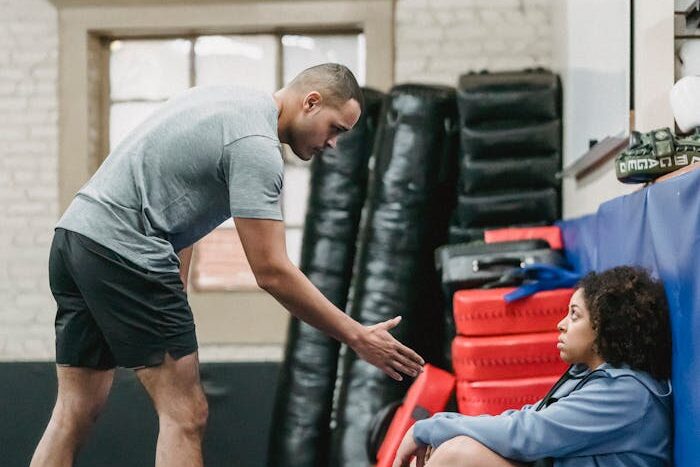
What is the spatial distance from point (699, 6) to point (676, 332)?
31.0 inches

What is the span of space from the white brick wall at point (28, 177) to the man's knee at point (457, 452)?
3391 mm

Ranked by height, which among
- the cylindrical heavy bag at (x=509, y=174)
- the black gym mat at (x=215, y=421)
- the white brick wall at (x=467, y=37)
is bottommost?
the black gym mat at (x=215, y=421)

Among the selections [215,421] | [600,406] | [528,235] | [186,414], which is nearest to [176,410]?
[186,414]

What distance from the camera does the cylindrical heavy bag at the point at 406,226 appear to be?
3795 mm

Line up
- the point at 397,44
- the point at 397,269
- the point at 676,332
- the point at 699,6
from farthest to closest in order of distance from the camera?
1. the point at 397,44
2. the point at 397,269
3. the point at 699,6
4. the point at 676,332

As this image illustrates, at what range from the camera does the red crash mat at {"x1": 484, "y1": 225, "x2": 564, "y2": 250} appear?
3501 mm

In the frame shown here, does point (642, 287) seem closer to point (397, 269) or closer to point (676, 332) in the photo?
point (676, 332)

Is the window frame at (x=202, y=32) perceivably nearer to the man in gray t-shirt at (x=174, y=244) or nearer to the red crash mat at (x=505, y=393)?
the red crash mat at (x=505, y=393)

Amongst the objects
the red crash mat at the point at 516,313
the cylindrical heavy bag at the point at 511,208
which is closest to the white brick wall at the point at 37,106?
the cylindrical heavy bag at the point at 511,208

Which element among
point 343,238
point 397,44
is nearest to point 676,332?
point 343,238

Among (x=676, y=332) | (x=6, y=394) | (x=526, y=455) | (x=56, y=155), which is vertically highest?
(x=56, y=155)

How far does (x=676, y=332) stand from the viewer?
1.81 metres

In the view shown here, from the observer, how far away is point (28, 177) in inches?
194

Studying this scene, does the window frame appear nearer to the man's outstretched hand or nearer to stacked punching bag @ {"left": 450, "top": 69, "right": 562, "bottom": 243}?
stacked punching bag @ {"left": 450, "top": 69, "right": 562, "bottom": 243}
